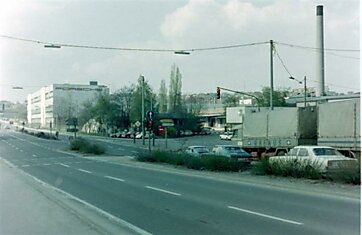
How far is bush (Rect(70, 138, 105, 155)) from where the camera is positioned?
5163 centimetres

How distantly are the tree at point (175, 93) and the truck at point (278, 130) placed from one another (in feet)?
219

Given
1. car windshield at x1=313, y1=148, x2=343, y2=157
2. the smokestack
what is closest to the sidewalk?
car windshield at x1=313, y1=148, x2=343, y2=157

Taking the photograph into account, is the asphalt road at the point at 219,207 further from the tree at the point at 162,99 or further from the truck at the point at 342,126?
the tree at the point at 162,99

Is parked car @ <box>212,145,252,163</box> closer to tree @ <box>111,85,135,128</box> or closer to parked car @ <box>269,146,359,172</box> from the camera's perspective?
parked car @ <box>269,146,359,172</box>

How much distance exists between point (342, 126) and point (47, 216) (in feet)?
62.7

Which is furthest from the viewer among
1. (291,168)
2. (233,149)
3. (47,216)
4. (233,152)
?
(233,149)

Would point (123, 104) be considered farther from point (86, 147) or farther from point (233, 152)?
point (233, 152)

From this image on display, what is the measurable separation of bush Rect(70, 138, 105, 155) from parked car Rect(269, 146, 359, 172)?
30229 mm

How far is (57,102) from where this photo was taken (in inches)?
4705

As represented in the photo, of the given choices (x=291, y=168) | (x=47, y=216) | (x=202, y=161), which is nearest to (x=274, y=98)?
(x=202, y=161)

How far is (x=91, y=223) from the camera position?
34.9 feet

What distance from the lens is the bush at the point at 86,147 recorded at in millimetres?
51628

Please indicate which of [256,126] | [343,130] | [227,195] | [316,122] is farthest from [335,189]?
[256,126]

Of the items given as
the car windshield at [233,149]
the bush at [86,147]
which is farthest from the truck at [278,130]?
the bush at [86,147]
